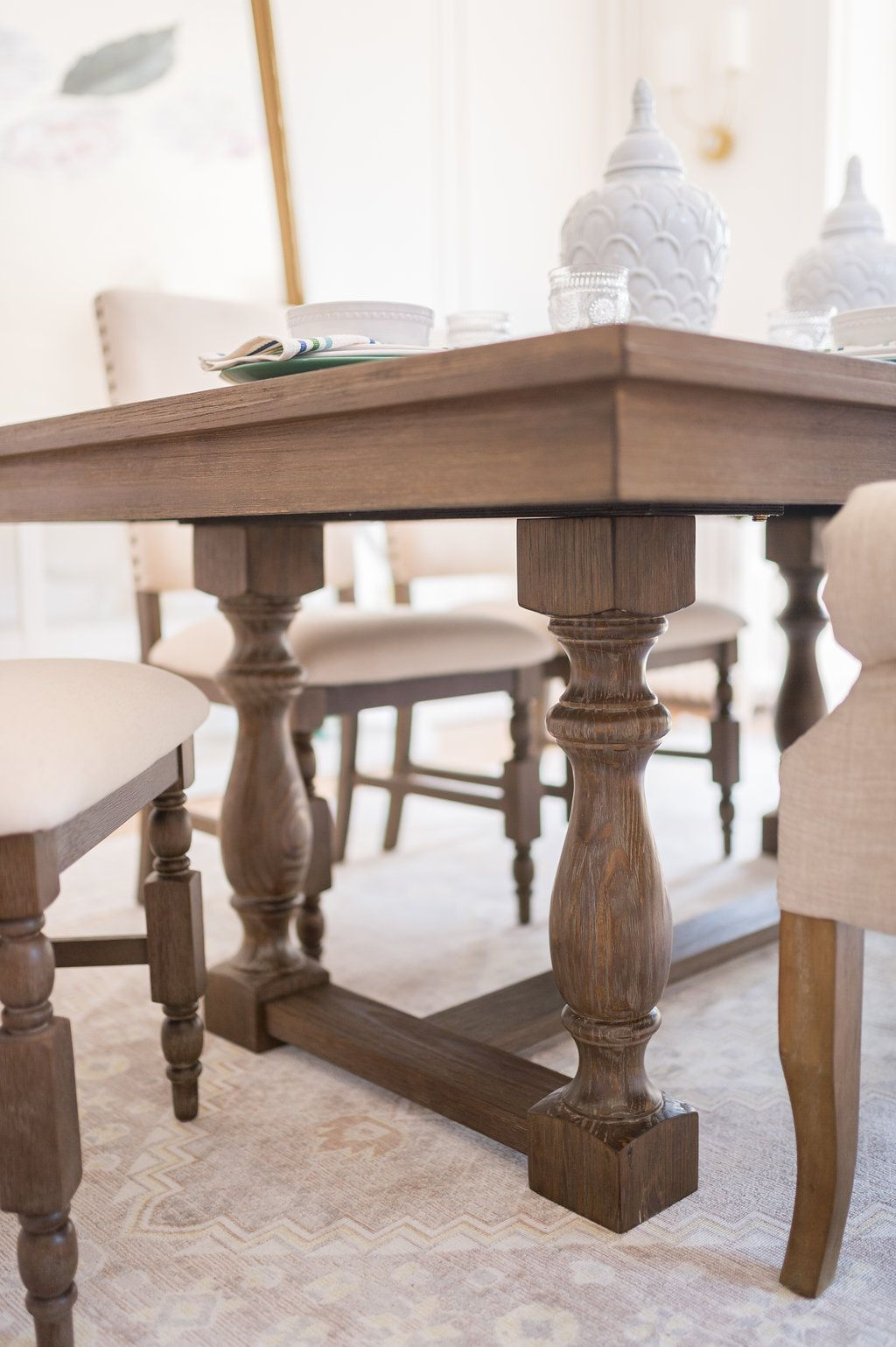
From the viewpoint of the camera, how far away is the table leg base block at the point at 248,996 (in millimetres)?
1586

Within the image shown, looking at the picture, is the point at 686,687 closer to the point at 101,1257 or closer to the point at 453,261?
the point at 453,261

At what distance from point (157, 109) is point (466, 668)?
6.64ft

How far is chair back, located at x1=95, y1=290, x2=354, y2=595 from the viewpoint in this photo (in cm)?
208

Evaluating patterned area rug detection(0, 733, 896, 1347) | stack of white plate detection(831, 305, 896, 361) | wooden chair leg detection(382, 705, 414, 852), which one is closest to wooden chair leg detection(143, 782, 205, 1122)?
patterned area rug detection(0, 733, 896, 1347)

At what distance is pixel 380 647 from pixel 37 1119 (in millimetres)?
1019

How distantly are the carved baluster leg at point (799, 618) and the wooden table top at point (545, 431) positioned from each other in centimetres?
105

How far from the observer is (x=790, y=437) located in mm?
905

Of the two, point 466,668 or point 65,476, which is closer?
point 65,476

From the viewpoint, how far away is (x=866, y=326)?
130 centimetres

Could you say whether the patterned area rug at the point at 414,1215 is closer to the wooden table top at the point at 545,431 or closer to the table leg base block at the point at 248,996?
the table leg base block at the point at 248,996

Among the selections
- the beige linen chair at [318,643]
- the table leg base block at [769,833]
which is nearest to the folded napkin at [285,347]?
the beige linen chair at [318,643]

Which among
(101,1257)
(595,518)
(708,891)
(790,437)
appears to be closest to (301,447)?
(595,518)

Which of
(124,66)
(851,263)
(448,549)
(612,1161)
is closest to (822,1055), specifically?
(612,1161)

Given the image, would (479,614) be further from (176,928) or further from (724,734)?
(176,928)
